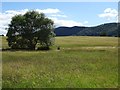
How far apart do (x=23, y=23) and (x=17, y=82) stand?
2786 inches

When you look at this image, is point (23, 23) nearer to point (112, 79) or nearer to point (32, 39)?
point (32, 39)

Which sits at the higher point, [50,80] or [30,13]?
[30,13]

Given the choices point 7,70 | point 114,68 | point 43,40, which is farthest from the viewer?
point 43,40

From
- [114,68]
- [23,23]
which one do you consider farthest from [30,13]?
[114,68]

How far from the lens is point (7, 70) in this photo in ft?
53.7

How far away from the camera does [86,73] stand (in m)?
16.4

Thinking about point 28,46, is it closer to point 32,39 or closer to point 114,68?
point 32,39

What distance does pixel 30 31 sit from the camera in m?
84.1

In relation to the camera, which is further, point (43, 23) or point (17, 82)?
point (43, 23)

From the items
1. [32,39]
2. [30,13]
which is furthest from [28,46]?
[30,13]

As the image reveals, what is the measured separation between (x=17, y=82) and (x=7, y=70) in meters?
2.69

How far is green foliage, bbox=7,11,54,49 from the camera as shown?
83.0m

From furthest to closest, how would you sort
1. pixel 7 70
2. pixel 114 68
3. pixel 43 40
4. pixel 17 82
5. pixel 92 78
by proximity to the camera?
pixel 43 40
pixel 114 68
pixel 7 70
pixel 92 78
pixel 17 82

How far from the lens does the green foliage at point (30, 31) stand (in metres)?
83.0
